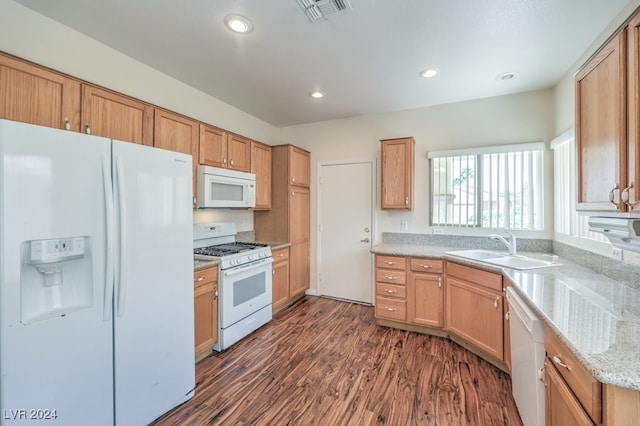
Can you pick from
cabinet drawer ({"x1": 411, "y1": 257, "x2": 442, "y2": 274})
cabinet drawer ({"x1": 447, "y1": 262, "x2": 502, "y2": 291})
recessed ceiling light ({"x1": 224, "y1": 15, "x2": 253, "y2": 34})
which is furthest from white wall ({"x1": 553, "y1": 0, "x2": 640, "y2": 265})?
recessed ceiling light ({"x1": 224, "y1": 15, "x2": 253, "y2": 34})

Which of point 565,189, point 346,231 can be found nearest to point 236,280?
point 346,231

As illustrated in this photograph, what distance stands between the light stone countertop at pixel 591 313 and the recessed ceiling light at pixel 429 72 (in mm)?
1910

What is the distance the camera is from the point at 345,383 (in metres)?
2.12

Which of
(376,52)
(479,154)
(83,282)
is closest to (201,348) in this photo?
(83,282)

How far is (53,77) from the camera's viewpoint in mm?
1688

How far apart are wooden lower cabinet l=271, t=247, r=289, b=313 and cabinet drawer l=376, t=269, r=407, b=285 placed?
1.24 metres

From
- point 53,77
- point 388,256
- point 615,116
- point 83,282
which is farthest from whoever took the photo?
point 388,256

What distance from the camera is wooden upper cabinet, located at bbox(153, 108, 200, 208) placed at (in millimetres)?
2314

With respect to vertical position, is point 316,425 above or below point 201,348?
below

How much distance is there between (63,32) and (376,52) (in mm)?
2384

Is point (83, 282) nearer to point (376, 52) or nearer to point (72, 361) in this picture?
point (72, 361)

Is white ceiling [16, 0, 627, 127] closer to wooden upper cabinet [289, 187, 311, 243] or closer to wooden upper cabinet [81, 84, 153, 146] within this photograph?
wooden upper cabinet [81, 84, 153, 146]

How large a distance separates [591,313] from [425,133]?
269cm

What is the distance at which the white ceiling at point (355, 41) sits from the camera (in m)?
1.75
